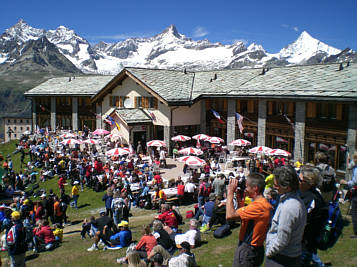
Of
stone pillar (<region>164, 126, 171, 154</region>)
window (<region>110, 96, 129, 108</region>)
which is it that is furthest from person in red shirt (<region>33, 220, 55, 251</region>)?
window (<region>110, 96, 129, 108</region>)

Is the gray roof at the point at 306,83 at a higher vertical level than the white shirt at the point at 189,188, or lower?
higher

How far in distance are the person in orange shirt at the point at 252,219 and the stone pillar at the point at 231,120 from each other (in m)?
23.1

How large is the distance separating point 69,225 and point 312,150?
1539 centimetres

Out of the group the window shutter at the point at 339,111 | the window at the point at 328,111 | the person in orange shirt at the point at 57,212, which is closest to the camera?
the person in orange shirt at the point at 57,212

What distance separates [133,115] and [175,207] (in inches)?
718

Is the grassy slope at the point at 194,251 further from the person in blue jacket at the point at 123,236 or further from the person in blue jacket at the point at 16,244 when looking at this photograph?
the person in blue jacket at the point at 16,244

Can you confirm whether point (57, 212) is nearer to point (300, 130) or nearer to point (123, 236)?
point (123, 236)

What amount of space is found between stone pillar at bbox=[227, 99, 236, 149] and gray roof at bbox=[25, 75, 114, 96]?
56.9 feet

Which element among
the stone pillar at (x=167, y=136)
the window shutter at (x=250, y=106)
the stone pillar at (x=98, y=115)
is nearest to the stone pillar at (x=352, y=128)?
the window shutter at (x=250, y=106)

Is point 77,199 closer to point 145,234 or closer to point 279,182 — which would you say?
point 145,234

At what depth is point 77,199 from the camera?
19.8 metres

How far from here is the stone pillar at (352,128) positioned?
18.7 metres

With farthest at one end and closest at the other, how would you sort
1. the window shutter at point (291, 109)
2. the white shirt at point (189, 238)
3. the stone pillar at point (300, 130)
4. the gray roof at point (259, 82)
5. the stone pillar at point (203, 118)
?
the stone pillar at point (203, 118), the window shutter at point (291, 109), the stone pillar at point (300, 130), the gray roof at point (259, 82), the white shirt at point (189, 238)

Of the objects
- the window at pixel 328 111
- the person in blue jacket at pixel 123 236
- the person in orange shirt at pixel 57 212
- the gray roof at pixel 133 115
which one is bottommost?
the person in orange shirt at pixel 57 212
